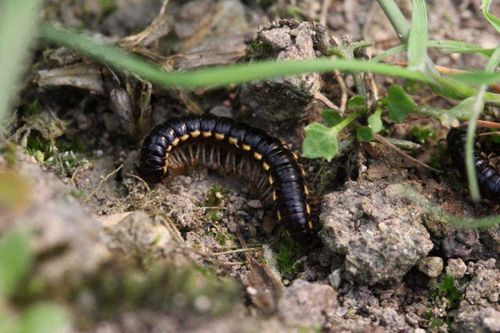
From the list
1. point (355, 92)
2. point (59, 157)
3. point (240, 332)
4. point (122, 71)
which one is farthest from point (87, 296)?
point (355, 92)

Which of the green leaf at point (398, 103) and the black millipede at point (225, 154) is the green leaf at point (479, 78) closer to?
the green leaf at point (398, 103)

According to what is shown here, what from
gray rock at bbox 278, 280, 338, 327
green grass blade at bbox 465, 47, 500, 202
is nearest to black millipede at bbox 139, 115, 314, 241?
gray rock at bbox 278, 280, 338, 327

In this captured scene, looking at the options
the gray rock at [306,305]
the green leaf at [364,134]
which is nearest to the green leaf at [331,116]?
the green leaf at [364,134]

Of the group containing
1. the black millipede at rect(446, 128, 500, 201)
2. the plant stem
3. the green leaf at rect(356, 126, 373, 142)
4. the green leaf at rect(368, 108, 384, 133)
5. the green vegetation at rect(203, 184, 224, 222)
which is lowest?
the green vegetation at rect(203, 184, 224, 222)

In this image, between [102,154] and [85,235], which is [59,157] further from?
[85,235]

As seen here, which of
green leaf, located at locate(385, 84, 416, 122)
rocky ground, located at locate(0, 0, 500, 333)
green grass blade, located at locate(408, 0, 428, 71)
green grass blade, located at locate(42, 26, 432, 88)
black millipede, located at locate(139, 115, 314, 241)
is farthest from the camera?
black millipede, located at locate(139, 115, 314, 241)

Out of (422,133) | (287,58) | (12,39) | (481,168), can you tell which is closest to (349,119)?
(287,58)

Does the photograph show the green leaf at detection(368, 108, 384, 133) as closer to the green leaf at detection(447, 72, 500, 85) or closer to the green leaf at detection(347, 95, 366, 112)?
the green leaf at detection(347, 95, 366, 112)
